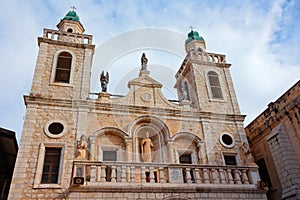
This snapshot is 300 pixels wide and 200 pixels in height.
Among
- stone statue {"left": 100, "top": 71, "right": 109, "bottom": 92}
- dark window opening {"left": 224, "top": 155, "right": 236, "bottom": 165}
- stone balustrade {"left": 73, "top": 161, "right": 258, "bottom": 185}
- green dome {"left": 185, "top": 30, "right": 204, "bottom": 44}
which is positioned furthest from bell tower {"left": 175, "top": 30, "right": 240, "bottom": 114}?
stone statue {"left": 100, "top": 71, "right": 109, "bottom": 92}

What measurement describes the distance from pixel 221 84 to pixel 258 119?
3181 mm

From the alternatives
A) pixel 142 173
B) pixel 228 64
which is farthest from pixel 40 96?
pixel 228 64

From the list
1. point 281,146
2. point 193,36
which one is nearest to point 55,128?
point 281,146

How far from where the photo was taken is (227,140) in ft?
51.2

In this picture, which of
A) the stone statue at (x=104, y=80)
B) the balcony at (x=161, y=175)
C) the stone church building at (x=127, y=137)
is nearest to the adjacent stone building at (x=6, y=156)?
the stone church building at (x=127, y=137)

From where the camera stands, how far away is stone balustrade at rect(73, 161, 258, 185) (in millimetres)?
11836

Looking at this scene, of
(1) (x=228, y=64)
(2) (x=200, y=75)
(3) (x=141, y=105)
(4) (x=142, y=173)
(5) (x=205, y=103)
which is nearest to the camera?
(4) (x=142, y=173)

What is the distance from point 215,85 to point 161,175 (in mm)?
8504

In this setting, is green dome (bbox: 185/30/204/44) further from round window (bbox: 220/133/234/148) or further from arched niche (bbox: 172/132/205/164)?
arched niche (bbox: 172/132/205/164)

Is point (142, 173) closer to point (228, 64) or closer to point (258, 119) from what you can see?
point (258, 119)

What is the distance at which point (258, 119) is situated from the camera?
57.5ft

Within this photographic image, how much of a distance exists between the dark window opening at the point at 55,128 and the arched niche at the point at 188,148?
5612mm

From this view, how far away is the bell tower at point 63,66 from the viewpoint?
49.3 feet

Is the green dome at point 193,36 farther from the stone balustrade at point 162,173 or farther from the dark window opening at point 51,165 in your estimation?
the dark window opening at point 51,165
